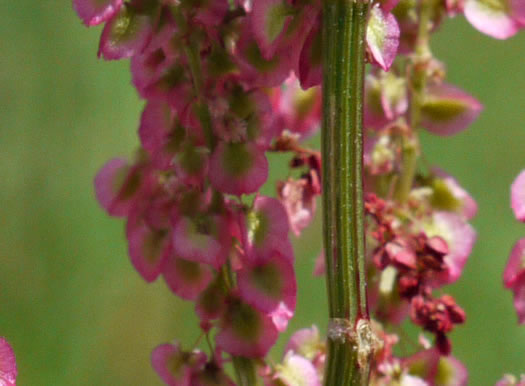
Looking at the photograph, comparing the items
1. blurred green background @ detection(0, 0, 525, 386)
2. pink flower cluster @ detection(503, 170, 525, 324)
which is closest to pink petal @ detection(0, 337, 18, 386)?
pink flower cluster @ detection(503, 170, 525, 324)

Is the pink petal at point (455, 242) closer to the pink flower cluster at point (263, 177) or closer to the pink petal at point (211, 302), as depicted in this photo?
the pink flower cluster at point (263, 177)

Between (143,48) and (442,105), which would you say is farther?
(442,105)

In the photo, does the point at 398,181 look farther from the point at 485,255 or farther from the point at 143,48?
the point at 485,255

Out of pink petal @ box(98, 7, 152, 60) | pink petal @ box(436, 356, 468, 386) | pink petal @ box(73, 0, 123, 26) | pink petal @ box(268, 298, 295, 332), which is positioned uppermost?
pink petal @ box(73, 0, 123, 26)

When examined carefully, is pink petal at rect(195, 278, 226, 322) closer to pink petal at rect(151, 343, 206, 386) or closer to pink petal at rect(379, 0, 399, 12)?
pink petal at rect(151, 343, 206, 386)

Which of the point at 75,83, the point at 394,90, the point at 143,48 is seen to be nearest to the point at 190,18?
the point at 143,48
